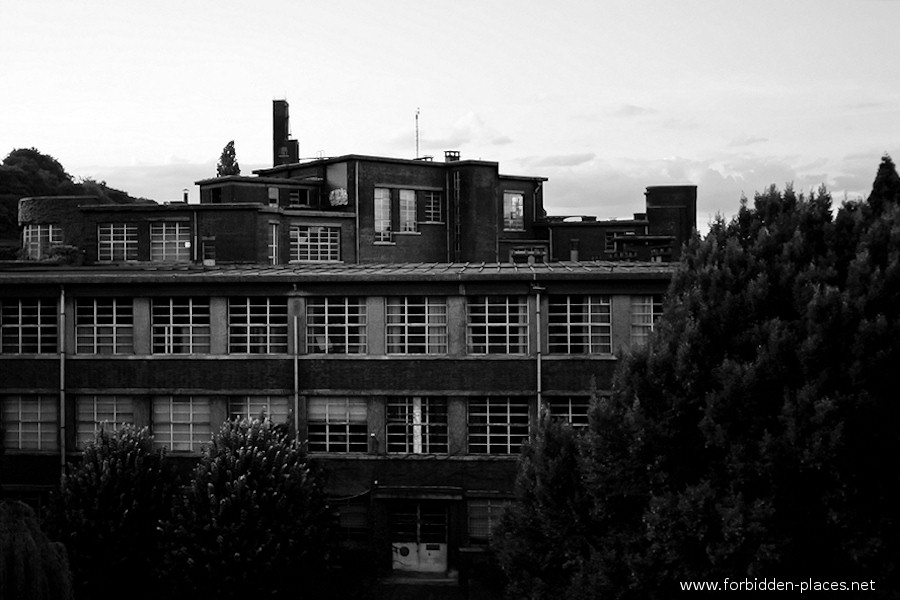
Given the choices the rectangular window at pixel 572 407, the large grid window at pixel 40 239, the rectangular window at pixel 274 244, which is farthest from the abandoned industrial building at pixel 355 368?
the large grid window at pixel 40 239

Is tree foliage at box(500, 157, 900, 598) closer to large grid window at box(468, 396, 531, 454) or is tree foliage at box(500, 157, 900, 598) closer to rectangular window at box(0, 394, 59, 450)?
large grid window at box(468, 396, 531, 454)

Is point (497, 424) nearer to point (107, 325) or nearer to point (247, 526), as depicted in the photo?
point (247, 526)

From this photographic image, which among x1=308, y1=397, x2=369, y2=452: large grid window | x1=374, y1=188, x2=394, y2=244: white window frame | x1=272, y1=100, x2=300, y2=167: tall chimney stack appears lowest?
x1=308, y1=397, x2=369, y2=452: large grid window

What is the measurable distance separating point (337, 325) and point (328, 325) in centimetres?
30

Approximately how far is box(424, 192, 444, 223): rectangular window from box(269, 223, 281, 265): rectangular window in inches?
419

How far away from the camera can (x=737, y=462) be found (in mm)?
24250

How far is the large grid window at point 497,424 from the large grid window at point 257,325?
674cm

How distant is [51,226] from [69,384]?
102ft

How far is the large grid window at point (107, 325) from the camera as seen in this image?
39875 millimetres

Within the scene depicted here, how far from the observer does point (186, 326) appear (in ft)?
130

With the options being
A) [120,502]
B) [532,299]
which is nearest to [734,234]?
[532,299]

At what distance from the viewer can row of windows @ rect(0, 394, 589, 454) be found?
127ft

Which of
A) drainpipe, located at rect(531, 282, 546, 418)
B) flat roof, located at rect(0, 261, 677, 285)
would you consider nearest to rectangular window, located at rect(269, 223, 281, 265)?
flat roof, located at rect(0, 261, 677, 285)

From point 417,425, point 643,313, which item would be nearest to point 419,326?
point 417,425
